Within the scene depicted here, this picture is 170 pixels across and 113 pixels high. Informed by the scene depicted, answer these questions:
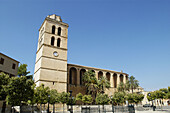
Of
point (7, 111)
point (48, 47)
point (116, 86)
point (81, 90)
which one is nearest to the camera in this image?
point (7, 111)

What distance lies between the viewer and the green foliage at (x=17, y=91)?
16.9 meters

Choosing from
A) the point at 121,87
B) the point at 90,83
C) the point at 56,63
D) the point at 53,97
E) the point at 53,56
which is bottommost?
the point at 53,97

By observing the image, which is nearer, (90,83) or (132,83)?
(90,83)

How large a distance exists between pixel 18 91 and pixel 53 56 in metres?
18.2

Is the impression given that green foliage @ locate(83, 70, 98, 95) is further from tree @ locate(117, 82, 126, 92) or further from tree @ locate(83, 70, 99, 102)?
tree @ locate(117, 82, 126, 92)

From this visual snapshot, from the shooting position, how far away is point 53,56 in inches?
1380

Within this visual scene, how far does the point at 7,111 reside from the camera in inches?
945

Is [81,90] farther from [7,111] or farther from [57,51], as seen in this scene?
[7,111]

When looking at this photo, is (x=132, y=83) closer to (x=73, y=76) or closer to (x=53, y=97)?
(x=73, y=76)

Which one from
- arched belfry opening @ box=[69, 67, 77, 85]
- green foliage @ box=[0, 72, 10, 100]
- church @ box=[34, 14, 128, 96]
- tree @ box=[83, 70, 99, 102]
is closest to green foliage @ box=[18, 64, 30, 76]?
church @ box=[34, 14, 128, 96]

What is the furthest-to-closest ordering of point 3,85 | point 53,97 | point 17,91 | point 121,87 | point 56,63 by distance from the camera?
1. point 121,87
2. point 56,63
3. point 53,97
4. point 3,85
5. point 17,91

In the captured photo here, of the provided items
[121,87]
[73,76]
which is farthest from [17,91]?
[121,87]

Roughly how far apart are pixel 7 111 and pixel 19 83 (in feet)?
32.3

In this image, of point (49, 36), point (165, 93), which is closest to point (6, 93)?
point (49, 36)
